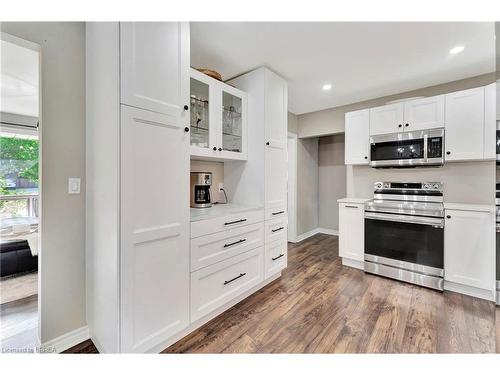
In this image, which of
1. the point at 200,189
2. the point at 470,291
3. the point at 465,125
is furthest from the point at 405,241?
the point at 200,189

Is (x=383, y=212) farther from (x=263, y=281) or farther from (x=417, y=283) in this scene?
(x=263, y=281)

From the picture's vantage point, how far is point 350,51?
7.00 feet

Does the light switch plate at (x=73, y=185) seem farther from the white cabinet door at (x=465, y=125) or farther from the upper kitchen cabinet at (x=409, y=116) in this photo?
the white cabinet door at (x=465, y=125)

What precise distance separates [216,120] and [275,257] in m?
1.64

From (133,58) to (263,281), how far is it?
7.51 ft

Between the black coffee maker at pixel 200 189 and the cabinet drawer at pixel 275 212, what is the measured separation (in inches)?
26.1

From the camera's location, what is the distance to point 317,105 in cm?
371

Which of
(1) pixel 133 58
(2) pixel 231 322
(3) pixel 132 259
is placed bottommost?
(2) pixel 231 322

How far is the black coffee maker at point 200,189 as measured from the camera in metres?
2.17

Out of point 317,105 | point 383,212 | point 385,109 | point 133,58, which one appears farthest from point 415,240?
point 133,58

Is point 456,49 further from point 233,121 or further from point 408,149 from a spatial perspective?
point 233,121

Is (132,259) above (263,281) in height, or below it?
above

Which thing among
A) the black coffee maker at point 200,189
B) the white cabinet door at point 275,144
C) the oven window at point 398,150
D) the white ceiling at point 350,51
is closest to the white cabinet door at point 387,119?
the oven window at point 398,150

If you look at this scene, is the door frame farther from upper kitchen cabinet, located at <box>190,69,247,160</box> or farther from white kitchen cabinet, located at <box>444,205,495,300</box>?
white kitchen cabinet, located at <box>444,205,495,300</box>
